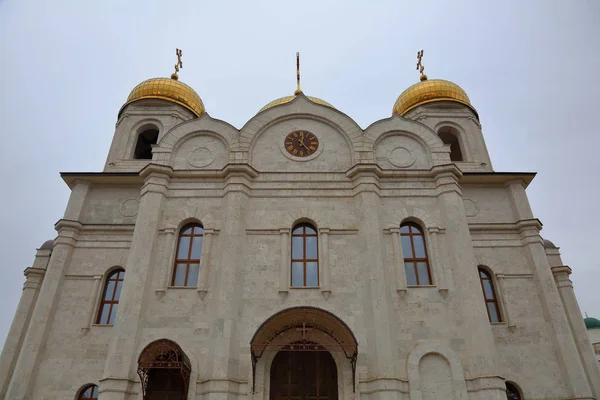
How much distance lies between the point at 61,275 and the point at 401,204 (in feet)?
39.1

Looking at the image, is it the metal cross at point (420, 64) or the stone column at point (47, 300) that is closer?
the stone column at point (47, 300)

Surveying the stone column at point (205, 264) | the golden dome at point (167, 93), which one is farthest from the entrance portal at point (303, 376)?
the golden dome at point (167, 93)

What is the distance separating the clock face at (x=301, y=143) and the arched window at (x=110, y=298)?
299 inches

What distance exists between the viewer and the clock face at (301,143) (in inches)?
590

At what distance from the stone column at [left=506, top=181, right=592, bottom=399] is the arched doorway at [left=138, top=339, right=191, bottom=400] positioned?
11.7 m

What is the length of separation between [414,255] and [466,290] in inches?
72.7

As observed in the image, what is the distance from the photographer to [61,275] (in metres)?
14.8

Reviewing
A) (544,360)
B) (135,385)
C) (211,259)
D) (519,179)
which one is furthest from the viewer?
(519,179)

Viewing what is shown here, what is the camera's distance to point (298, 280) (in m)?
12.8

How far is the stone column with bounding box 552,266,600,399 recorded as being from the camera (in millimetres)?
14109

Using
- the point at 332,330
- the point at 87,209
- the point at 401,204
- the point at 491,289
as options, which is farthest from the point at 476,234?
the point at 87,209

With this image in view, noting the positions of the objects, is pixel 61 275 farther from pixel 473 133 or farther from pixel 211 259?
pixel 473 133

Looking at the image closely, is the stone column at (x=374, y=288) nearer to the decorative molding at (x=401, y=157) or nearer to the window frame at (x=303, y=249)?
the decorative molding at (x=401, y=157)

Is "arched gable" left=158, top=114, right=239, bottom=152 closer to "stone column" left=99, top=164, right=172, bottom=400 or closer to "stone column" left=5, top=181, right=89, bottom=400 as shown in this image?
"stone column" left=99, top=164, right=172, bottom=400
